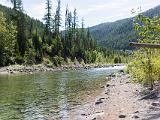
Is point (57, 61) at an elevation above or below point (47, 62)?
above

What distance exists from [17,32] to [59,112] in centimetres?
8092

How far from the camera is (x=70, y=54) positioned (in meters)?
131

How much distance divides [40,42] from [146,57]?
279ft

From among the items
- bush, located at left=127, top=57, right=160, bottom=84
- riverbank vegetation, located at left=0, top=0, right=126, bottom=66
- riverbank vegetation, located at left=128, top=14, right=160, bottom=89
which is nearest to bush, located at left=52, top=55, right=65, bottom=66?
riverbank vegetation, located at left=0, top=0, right=126, bottom=66

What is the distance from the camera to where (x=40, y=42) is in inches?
4449

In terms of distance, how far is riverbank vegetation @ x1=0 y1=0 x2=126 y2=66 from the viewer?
95812mm

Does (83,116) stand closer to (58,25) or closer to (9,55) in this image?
(9,55)

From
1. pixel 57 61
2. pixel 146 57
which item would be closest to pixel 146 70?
pixel 146 57

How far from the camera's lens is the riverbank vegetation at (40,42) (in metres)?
95.8

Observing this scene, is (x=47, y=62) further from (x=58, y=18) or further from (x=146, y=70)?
(x=146, y=70)

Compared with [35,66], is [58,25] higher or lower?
higher

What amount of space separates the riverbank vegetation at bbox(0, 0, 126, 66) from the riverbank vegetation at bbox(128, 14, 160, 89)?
63232 millimetres

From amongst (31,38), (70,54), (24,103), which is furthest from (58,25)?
(24,103)

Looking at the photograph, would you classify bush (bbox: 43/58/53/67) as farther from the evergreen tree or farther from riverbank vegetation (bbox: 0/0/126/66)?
the evergreen tree
